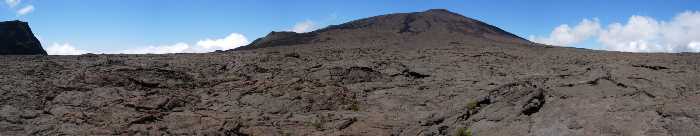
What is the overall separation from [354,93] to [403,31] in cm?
1625

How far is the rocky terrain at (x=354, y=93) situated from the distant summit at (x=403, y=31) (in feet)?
21.6

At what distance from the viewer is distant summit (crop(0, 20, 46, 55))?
2547cm

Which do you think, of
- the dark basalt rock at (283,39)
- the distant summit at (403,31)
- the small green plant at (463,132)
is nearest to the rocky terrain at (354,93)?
the small green plant at (463,132)

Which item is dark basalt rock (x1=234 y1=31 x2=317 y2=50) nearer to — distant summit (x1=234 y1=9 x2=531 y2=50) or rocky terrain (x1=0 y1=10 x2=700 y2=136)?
distant summit (x1=234 y1=9 x2=531 y2=50)

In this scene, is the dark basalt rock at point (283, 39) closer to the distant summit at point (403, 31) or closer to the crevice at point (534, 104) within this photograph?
the distant summit at point (403, 31)

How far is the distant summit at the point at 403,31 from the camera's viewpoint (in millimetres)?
30016

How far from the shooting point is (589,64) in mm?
18859

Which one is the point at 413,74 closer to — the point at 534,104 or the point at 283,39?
the point at 534,104

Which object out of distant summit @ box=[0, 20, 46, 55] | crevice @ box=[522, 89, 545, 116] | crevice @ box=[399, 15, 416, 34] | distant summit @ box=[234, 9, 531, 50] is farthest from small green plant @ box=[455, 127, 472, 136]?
crevice @ box=[399, 15, 416, 34]

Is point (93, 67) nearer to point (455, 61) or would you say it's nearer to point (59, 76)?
point (59, 76)

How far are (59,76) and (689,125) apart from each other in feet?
46.9

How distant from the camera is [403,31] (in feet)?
109

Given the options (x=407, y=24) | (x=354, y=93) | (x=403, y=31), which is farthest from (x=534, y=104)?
(x=407, y=24)

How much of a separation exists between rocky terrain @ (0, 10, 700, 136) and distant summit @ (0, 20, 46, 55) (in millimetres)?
7507
